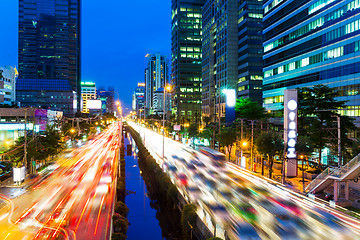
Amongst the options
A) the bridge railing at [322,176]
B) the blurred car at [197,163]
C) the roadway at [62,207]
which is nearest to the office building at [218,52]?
the blurred car at [197,163]

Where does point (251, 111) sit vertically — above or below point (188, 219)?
above

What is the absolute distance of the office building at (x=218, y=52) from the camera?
11381 cm

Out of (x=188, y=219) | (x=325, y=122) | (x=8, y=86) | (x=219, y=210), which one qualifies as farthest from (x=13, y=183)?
(x=8, y=86)

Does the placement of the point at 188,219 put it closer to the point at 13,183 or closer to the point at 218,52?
the point at 13,183

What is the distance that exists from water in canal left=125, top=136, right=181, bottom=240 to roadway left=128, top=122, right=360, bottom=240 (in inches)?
145

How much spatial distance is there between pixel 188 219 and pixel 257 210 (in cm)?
531

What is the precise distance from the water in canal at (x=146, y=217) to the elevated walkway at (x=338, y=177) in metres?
14.7

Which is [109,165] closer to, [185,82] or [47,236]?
[47,236]

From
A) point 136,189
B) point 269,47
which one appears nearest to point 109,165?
point 136,189

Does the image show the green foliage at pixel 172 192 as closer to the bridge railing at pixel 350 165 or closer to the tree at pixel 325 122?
the bridge railing at pixel 350 165

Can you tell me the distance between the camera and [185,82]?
17975 centimetres

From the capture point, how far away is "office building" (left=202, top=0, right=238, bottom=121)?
11381cm

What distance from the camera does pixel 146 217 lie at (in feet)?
105

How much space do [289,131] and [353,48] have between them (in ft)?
89.3
